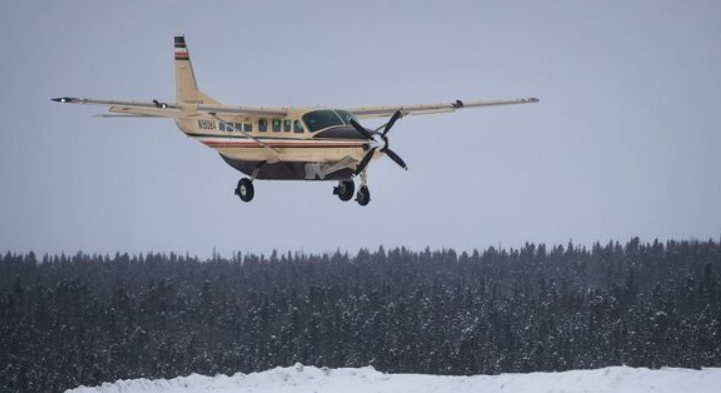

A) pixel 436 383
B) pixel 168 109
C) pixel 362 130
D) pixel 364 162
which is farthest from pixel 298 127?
pixel 436 383

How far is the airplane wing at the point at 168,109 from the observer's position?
148ft

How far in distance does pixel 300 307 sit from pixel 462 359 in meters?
33.3

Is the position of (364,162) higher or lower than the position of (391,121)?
lower

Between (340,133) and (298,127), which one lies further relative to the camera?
(298,127)

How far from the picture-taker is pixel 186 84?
56.4 m

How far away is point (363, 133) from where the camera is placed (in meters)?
42.7

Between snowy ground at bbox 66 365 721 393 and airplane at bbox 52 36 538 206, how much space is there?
1880 cm

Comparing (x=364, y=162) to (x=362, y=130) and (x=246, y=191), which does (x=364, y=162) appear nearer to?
(x=362, y=130)

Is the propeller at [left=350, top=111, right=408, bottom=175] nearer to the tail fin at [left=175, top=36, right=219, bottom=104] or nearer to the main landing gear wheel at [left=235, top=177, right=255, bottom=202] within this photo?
the main landing gear wheel at [left=235, top=177, right=255, bottom=202]

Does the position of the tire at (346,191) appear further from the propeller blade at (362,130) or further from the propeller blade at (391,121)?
the propeller blade at (362,130)

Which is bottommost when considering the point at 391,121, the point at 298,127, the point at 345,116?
the point at 298,127

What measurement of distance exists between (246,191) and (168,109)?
521 cm

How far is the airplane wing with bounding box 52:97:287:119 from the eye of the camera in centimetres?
4509

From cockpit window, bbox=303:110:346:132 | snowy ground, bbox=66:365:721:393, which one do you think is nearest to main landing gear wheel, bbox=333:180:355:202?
cockpit window, bbox=303:110:346:132
